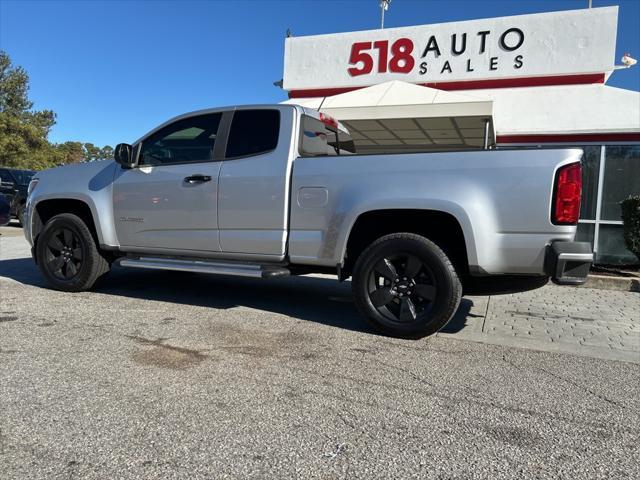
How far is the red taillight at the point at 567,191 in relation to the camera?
388 cm

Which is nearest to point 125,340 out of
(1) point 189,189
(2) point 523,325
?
(1) point 189,189

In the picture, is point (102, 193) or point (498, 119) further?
point (498, 119)

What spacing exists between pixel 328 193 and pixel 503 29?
10.7 m

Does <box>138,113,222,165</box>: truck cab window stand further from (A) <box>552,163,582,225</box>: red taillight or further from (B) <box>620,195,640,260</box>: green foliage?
(B) <box>620,195,640,260</box>: green foliage

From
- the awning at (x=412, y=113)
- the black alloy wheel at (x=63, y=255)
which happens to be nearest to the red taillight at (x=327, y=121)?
the awning at (x=412, y=113)

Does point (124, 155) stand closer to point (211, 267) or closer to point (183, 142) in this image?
point (183, 142)

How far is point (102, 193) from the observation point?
5820 mm

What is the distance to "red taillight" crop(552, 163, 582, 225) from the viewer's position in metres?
3.88

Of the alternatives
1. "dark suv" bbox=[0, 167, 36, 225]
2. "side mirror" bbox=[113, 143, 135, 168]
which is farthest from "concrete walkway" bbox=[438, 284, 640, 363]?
"dark suv" bbox=[0, 167, 36, 225]

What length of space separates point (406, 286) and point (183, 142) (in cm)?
288

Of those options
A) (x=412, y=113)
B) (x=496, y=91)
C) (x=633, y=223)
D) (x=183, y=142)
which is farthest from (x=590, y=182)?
(x=183, y=142)

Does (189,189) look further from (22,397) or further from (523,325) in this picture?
(523,325)

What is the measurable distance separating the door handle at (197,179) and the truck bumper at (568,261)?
3204 millimetres

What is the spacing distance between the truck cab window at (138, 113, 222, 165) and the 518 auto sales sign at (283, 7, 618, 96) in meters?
9.56
